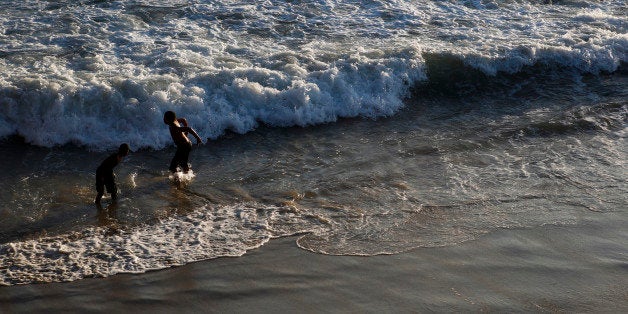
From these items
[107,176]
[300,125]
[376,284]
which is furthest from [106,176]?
[300,125]

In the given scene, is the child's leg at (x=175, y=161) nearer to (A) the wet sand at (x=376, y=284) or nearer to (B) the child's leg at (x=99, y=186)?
(B) the child's leg at (x=99, y=186)

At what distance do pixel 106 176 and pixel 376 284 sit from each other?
12.2 ft

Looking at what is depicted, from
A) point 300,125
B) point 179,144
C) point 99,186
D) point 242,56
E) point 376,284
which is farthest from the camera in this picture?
point 242,56

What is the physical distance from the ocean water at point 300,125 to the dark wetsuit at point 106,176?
0.24m

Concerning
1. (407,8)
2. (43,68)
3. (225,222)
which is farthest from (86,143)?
(407,8)

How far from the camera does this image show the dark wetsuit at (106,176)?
8727 millimetres

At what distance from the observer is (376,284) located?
22.8 feet

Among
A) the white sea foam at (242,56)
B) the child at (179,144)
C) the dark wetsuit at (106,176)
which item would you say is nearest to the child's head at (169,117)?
the child at (179,144)

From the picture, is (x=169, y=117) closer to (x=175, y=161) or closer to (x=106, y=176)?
(x=175, y=161)

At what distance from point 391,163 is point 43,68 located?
20.1ft

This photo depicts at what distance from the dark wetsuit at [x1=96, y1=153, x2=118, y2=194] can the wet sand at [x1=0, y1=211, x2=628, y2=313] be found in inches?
76.2

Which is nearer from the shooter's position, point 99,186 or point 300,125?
point 99,186

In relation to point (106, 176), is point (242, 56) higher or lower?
higher

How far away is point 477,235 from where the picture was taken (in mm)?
8078
